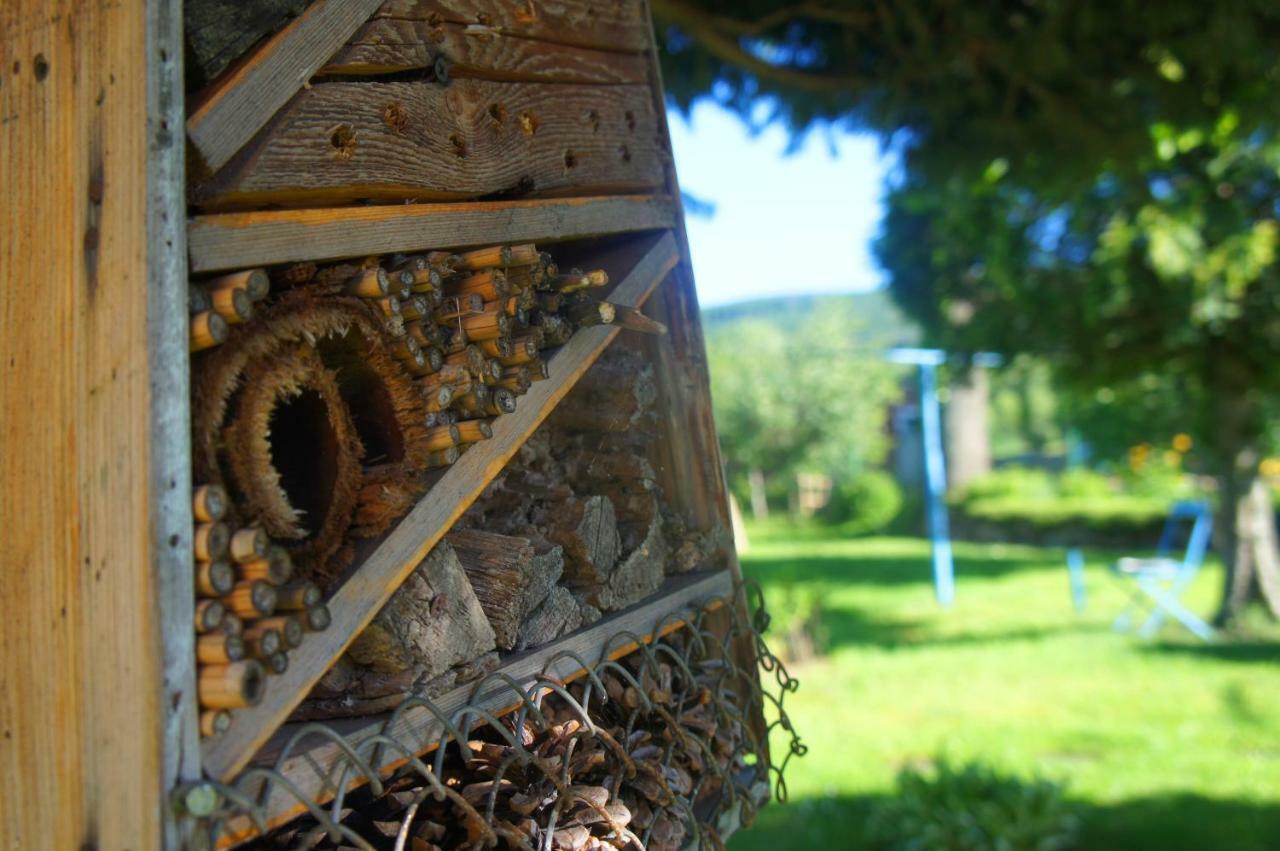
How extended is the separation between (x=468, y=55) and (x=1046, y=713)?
7469 millimetres

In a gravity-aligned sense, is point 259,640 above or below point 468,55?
below

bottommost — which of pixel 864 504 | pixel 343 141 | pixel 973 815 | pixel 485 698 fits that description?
pixel 973 815

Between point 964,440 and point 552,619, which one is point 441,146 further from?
point 964,440

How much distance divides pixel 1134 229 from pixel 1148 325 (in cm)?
93

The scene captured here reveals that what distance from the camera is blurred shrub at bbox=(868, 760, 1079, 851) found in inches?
223

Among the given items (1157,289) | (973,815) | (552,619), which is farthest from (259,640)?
(1157,289)

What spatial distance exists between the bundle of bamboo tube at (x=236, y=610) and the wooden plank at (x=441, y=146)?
36 cm

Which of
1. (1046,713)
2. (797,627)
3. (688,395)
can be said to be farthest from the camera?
(797,627)

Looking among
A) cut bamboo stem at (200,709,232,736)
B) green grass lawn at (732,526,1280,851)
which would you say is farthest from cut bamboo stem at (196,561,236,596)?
green grass lawn at (732,526,1280,851)

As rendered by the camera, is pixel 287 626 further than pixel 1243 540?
No

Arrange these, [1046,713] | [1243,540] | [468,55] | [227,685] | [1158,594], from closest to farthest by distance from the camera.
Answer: [227,685]
[468,55]
[1046,713]
[1243,540]
[1158,594]

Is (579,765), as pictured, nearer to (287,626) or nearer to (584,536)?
(584,536)

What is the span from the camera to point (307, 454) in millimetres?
1469

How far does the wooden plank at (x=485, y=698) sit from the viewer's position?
1.20 meters
